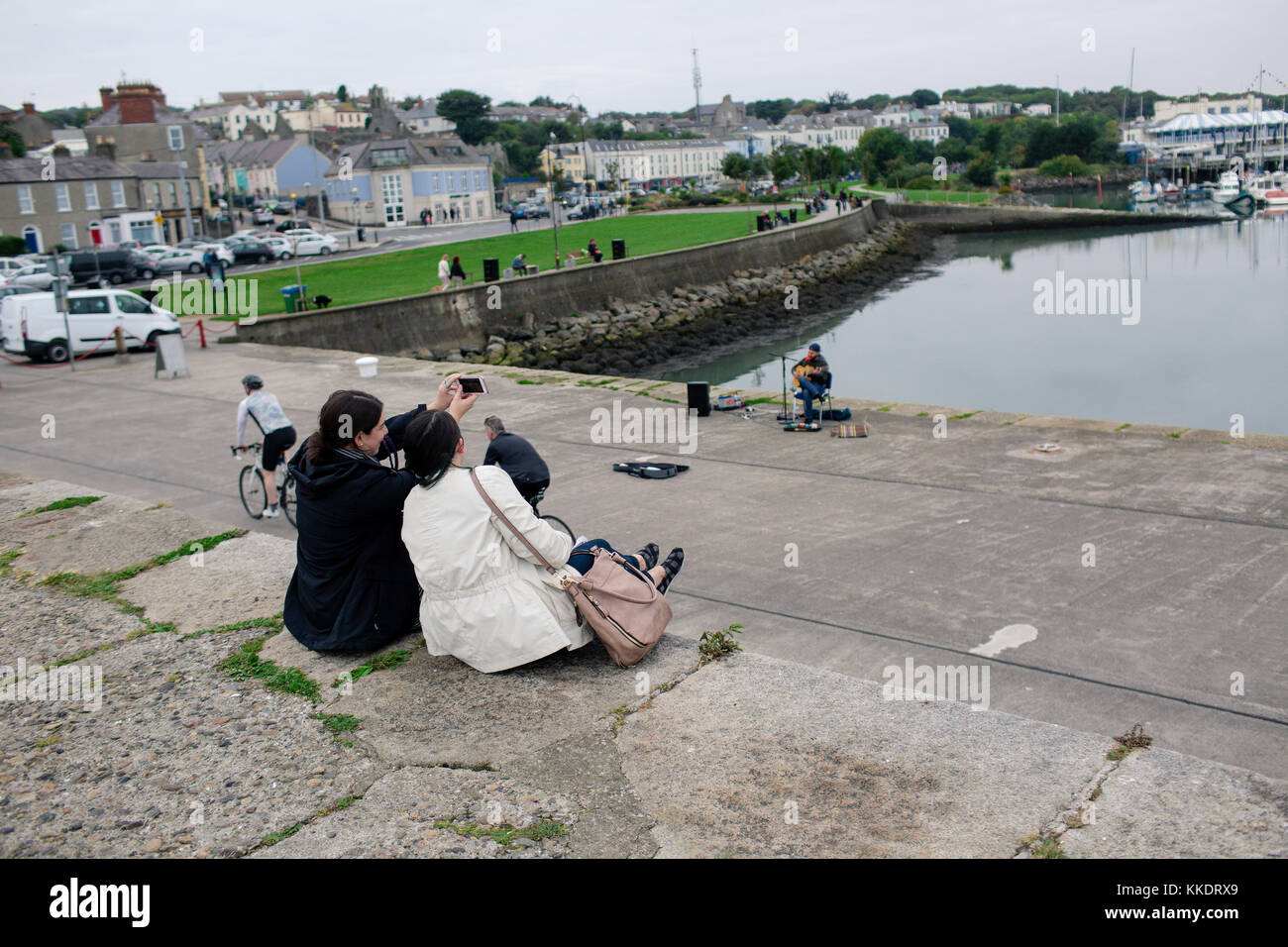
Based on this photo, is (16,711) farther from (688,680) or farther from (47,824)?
(688,680)

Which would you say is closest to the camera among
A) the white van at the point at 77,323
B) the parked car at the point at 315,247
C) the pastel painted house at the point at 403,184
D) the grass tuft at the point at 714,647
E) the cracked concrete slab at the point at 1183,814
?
the cracked concrete slab at the point at 1183,814

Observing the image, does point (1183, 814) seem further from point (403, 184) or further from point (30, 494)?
point (403, 184)

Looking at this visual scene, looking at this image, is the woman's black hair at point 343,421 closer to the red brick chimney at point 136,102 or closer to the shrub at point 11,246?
the shrub at point 11,246

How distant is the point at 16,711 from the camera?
593 centimetres

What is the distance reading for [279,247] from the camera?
178ft

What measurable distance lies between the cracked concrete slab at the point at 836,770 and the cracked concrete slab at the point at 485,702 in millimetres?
338

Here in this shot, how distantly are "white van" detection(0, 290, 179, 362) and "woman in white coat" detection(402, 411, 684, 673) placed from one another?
74.5ft

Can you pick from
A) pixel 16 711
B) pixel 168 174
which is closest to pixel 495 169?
pixel 168 174

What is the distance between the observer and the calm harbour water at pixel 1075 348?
94.5 ft

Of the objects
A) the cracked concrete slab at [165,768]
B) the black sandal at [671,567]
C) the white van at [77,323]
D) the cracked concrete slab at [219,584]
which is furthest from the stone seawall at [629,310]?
the black sandal at [671,567]

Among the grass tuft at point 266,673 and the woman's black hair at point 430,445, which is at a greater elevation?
the woman's black hair at point 430,445

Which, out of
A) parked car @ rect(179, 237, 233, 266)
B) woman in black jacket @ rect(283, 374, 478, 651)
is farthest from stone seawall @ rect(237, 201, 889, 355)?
woman in black jacket @ rect(283, 374, 478, 651)

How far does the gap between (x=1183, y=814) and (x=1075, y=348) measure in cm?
3602

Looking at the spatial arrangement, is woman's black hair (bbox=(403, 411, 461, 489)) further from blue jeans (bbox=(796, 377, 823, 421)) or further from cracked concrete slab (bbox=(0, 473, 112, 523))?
blue jeans (bbox=(796, 377, 823, 421))
